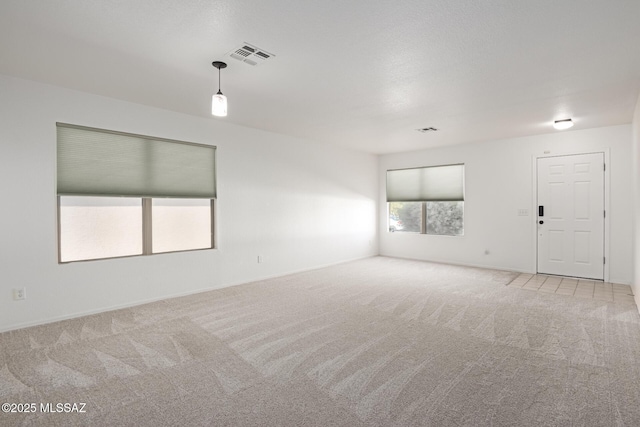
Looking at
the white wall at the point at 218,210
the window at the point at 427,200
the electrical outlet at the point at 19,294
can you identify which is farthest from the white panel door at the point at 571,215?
the electrical outlet at the point at 19,294

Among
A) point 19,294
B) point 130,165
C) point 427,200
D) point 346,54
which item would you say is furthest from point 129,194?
point 427,200

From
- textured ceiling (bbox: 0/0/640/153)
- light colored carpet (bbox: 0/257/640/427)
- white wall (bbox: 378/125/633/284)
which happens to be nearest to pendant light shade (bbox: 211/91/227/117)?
textured ceiling (bbox: 0/0/640/153)

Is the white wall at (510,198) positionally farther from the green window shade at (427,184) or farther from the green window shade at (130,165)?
the green window shade at (130,165)

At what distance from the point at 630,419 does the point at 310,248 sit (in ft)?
16.5

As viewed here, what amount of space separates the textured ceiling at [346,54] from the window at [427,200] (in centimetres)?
250

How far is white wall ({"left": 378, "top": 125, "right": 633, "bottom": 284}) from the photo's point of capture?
516cm

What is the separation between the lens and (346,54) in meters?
2.81

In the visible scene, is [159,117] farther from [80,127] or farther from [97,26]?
[97,26]

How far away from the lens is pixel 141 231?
441cm

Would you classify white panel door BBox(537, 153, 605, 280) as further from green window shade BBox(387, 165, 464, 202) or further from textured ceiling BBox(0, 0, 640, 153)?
green window shade BBox(387, 165, 464, 202)

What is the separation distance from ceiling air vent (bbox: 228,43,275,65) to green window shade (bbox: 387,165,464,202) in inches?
207

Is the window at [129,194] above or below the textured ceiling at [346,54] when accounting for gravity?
below

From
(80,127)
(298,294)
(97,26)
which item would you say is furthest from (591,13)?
(80,127)

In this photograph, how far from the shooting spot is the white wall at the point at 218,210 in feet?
11.1
